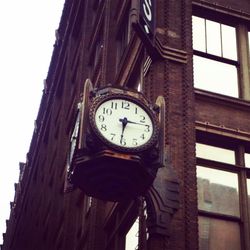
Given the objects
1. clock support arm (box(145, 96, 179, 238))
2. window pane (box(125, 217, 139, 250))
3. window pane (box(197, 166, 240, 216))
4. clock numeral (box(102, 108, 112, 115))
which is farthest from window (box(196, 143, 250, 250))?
clock numeral (box(102, 108, 112, 115))

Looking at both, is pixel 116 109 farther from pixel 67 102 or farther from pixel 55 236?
pixel 67 102

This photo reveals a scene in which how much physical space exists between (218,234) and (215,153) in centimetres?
221

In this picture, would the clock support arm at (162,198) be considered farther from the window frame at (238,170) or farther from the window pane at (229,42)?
the window pane at (229,42)

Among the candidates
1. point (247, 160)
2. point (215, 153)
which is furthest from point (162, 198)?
point (247, 160)

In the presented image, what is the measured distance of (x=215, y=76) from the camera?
18297mm

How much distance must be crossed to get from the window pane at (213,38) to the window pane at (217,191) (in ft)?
13.3

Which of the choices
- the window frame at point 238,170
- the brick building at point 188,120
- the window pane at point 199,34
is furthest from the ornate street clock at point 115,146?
the window pane at point 199,34

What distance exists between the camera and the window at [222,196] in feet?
49.4

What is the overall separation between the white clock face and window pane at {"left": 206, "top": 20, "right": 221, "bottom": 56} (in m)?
5.92

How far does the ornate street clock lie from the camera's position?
12.6 metres

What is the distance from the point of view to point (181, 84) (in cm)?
1667

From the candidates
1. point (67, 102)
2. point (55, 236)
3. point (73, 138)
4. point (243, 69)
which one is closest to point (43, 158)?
point (67, 102)

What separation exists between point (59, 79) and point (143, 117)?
27.3 m

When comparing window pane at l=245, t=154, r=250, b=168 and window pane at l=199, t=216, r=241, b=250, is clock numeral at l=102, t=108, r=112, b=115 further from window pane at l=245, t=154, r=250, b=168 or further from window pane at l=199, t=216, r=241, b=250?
window pane at l=245, t=154, r=250, b=168
